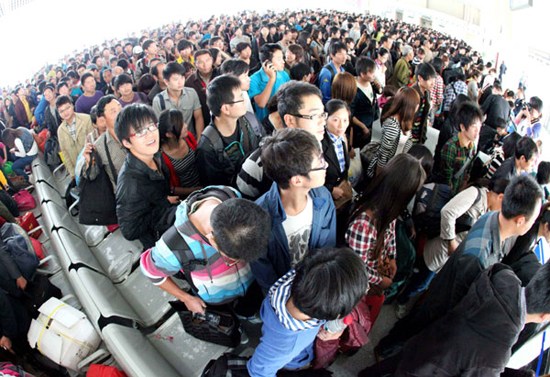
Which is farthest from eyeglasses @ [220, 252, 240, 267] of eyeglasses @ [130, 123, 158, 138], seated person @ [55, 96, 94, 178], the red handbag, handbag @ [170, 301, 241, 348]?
the red handbag

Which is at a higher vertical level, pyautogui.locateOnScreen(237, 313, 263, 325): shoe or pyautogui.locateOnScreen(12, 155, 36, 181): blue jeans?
pyautogui.locateOnScreen(12, 155, 36, 181): blue jeans

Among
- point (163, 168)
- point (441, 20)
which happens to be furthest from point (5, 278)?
point (441, 20)

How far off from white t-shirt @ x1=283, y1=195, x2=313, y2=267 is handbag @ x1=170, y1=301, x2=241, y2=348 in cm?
50

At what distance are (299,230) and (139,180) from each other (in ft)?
3.33

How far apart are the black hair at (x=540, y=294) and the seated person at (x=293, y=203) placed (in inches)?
32.5

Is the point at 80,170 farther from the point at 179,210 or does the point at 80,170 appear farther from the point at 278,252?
the point at 278,252

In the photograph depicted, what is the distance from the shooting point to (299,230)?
5.03ft

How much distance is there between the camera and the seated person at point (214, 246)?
119 centimetres

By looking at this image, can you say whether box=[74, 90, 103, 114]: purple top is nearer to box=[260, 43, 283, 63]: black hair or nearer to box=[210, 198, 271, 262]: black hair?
box=[260, 43, 283, 63]: black hair

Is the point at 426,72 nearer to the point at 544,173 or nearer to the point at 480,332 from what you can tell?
the point at 544,173

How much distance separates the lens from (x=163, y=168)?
87.0 inches

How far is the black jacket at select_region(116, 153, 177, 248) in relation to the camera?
1844mm

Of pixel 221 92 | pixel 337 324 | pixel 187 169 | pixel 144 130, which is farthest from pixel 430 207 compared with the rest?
pixel 144 130

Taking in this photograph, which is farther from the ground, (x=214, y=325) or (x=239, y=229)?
(x=239, y=229)
